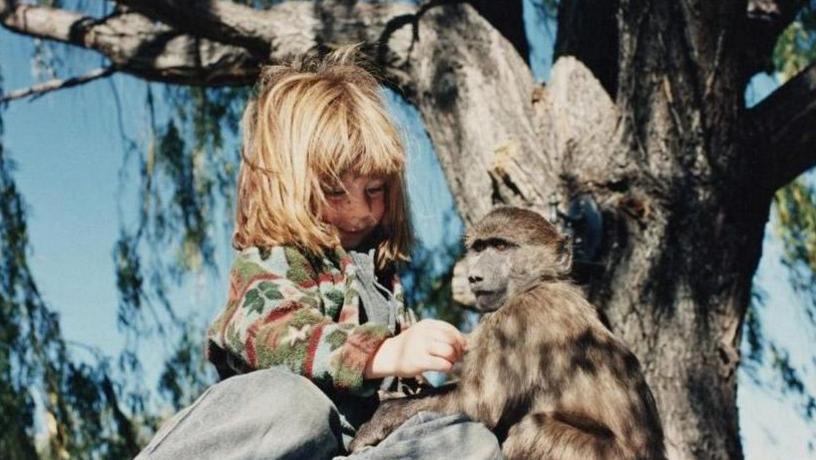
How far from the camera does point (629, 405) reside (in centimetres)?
326

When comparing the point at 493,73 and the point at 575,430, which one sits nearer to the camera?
the point at 575,430

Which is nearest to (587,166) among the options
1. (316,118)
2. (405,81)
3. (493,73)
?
(493,73)

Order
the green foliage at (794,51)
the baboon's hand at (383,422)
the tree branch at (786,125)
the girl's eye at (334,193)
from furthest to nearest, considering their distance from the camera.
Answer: the green foliage at (794,51) → the tree branch at (786,125) → the girl's eye at (334,193) → the baboon's hand at (383,422)

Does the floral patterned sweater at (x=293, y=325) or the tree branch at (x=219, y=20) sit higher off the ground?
the tree branch at (x=219, y=20)

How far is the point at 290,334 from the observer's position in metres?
2.52

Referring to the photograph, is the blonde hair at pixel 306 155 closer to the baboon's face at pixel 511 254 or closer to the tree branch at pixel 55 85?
the baboon's face at pixel 511 254

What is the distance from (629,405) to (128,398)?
166 inches

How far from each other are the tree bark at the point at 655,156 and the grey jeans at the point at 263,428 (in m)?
2.62

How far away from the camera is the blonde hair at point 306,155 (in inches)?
108

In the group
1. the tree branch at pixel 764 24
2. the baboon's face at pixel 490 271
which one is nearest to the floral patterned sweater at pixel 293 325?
the baboon's face at pixel 490 271

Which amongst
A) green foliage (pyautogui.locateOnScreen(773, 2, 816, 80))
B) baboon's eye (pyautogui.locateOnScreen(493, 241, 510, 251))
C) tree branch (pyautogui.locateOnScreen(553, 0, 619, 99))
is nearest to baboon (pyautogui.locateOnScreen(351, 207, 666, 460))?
baboon's eye (pyautogui.locateOnScreen(493, 241, 510, 251))

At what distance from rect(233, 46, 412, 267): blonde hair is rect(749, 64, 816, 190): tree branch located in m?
2.71

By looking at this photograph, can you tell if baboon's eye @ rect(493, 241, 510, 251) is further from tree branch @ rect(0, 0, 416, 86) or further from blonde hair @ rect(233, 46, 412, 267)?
tree branch @ rect(0, 0, 416, 86)

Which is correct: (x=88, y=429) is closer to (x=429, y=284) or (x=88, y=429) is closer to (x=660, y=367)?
(x=429, y=284)
